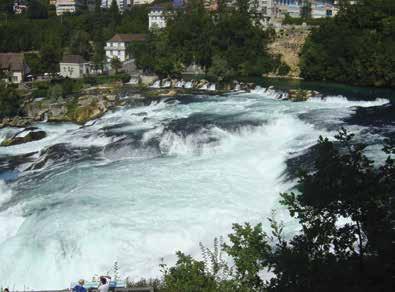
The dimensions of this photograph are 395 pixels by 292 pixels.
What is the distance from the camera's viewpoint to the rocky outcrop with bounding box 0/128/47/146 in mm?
29547

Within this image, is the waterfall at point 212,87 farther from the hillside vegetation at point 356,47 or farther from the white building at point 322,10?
the white building at point 322,10

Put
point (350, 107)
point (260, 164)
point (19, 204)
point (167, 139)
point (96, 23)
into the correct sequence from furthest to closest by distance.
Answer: point (96, 23) < point (350, 107) < point (167, 139) < point (260, 164) < point (19, 204)

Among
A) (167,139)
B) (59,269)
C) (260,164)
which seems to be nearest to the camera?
(59,269)

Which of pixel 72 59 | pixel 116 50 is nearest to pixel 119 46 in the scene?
pixel 116 50

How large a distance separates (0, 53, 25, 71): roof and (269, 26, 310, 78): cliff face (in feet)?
84.0

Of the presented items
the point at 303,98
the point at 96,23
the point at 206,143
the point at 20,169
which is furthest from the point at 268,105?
the point at 96,23

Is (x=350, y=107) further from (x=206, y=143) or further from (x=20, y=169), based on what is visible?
(x=20, y=169)

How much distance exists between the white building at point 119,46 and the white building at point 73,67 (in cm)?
800

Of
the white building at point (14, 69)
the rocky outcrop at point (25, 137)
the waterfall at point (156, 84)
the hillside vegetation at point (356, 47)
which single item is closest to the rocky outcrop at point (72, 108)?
the rocky outcrop at point (25, 137)

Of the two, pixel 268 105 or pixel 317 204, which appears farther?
pixel 268 105

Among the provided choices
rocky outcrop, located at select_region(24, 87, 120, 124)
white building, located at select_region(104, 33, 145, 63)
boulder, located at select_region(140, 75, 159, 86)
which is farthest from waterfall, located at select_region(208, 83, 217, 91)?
white building, located at select_region(104, 33, 145, 63)

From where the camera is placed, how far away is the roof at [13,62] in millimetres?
50972

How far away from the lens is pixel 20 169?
23984 mm

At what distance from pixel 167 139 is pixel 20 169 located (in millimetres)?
6996
